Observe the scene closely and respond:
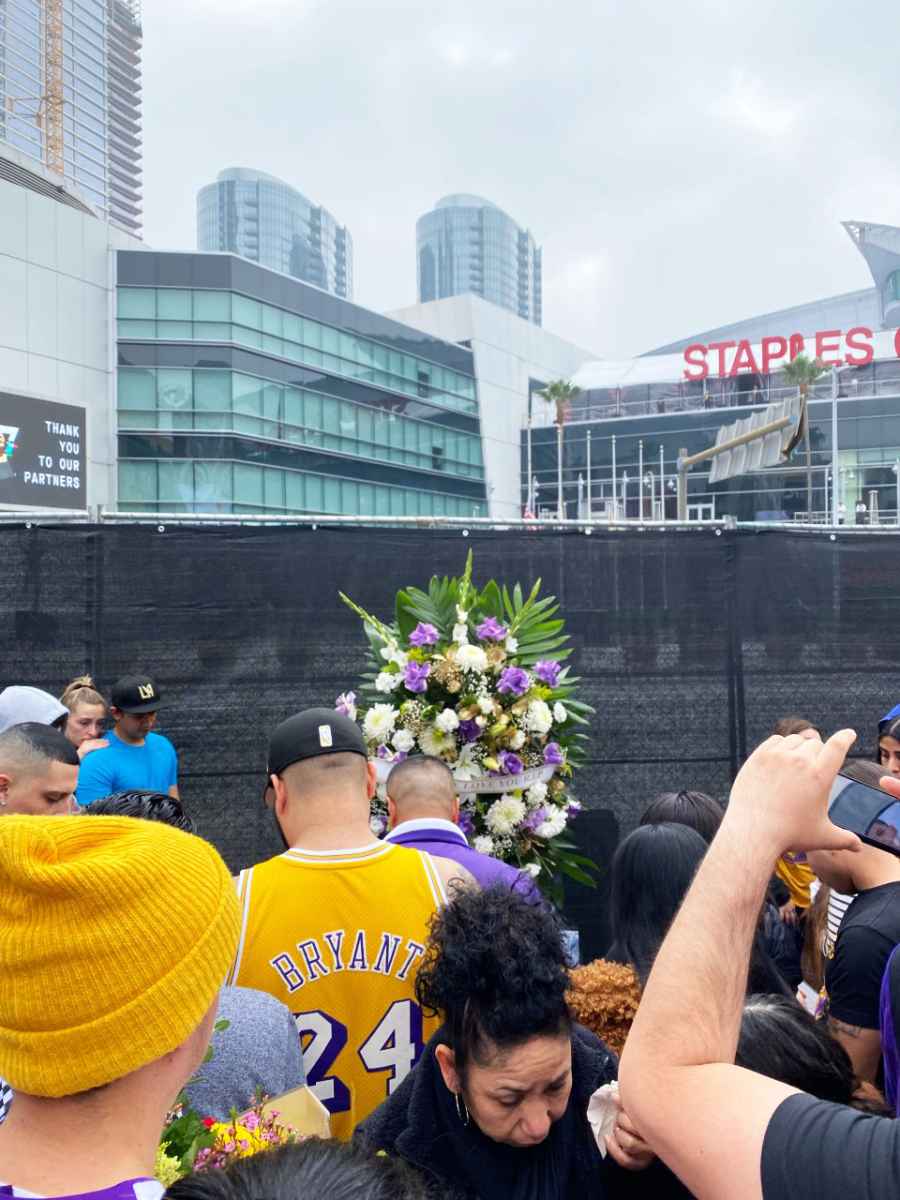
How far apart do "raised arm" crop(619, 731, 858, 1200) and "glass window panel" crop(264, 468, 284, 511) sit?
151ft

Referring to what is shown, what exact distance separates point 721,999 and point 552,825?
309cm

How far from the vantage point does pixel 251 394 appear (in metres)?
45.1

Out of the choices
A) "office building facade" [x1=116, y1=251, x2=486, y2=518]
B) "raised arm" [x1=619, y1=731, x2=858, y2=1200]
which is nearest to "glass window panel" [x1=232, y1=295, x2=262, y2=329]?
"office building facade" [x1=116, y1=251, x2=486, y2=518]

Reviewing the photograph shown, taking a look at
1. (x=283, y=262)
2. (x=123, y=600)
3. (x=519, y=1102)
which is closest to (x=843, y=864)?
(x=519, y=1102)

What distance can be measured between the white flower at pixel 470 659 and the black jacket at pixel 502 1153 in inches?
90.0

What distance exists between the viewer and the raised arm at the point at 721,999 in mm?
1166

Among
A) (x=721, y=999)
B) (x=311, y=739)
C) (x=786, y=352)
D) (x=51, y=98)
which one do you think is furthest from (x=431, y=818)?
(x=51, y=98)

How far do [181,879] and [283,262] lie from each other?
189 m

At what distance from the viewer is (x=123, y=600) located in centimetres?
541

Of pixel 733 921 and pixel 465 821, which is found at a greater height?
pixel 733 921

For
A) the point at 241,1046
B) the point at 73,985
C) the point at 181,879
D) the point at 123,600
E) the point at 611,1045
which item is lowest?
the point at 611,1045

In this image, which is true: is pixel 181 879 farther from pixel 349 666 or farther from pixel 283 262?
pixel 283 262

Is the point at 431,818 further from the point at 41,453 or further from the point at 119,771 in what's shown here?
the point at 41,453

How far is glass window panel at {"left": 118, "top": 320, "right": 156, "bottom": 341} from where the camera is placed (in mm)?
43469
